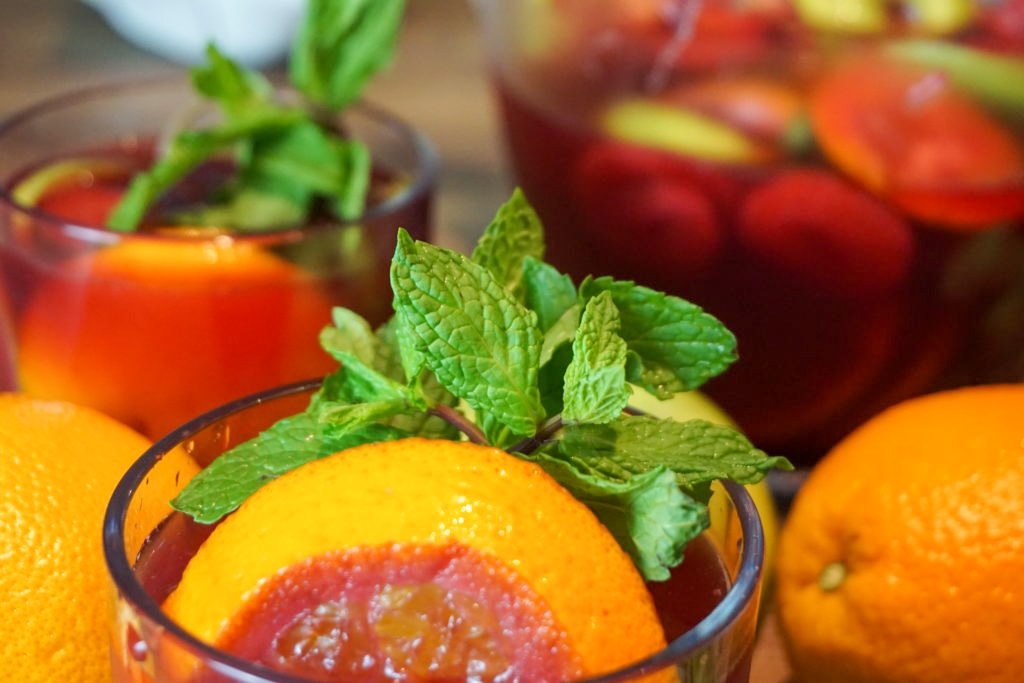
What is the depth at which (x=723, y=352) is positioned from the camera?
40 cm

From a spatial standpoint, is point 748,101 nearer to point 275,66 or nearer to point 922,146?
point 922,146

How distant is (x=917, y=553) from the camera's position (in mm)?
451

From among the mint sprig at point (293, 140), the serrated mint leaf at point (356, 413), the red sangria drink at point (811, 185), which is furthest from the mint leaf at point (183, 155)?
the serrated mint leaf at point (356, 413)

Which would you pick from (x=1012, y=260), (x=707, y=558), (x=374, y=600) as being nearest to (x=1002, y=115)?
(x=1012, y=260)

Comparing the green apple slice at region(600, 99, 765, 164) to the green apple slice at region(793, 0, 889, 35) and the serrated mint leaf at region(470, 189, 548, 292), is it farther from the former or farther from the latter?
the serrated mint leaf at region(470, 189, 548, 292)

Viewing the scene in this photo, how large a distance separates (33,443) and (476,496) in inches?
7.8

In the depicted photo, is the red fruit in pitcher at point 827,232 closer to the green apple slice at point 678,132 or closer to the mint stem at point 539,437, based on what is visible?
the green apple slice at point 678,132

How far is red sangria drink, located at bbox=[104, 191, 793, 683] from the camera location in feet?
1.03

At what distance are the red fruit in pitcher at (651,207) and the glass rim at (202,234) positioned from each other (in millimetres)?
88

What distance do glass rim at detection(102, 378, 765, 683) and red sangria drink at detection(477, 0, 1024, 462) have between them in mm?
266

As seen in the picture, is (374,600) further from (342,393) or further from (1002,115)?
(1002,115)

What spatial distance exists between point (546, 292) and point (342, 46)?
0.30 metres

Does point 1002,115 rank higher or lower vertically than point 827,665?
higher

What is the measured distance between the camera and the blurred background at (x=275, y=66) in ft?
3.32
